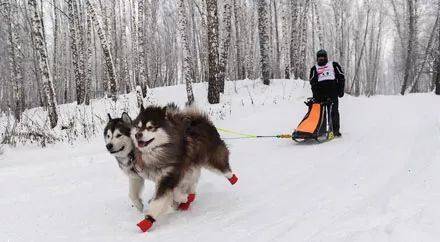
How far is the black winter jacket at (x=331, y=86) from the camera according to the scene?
8.01 metres

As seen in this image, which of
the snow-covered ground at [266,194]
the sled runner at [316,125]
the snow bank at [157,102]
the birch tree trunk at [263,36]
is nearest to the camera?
the snow-covered ground at [266,194]

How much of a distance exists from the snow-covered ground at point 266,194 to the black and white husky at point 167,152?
27 centimetres

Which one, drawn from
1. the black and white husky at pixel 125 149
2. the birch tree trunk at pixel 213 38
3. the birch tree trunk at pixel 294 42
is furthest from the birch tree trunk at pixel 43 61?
the birch tree trunk at pixel 294 42

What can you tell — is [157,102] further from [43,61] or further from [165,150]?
[165,150]

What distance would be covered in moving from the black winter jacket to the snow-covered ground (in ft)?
3.02

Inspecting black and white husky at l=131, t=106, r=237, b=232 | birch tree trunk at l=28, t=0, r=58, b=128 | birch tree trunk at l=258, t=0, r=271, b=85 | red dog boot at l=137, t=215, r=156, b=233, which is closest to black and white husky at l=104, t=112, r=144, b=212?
black and white husky at l=131, t=106, r=237, b=232

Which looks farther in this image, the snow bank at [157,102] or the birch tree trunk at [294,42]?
the birch tree trunk at [294,42]

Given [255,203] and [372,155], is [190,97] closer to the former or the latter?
[372,155]

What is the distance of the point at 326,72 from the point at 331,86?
31 centimetres

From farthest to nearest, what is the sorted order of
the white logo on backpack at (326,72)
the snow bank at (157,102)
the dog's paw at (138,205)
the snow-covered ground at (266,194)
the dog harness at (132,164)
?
the snow bank at (157,102) → the white logo on backpack at (326,72) → the dog's paw at (138,205) → the dog harness at (132,164) → the snow-covered ground at (266,194)

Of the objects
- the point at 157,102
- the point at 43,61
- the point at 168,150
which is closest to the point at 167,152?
the point at 168,150

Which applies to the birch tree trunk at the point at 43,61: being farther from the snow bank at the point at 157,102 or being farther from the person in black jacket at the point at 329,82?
the person in black jacket at the point at 329,82

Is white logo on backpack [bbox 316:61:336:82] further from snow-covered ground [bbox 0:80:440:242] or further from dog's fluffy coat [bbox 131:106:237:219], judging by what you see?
dog's fluffy coat [bbox 131:106:237:219]

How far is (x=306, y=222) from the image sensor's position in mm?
3367
